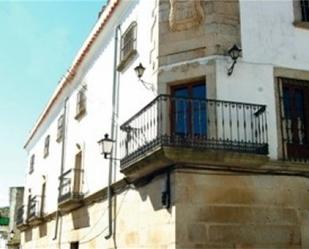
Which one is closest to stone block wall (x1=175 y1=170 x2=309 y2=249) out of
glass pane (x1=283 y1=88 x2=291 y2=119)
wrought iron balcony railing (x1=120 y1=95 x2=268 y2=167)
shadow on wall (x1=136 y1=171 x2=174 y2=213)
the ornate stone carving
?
shadow on wall (x1=136 y1=171 x2=174 y2=213)

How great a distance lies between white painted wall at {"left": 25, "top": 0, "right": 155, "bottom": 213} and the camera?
408 inches

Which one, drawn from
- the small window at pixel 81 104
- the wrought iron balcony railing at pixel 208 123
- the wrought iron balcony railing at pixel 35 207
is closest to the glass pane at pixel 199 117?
the wrought iron balcony railing at pixel 208 123

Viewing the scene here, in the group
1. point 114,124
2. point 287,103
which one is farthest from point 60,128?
point 287,103

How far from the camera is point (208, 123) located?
27.8ft

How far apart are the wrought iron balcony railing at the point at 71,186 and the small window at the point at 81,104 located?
1736 mm

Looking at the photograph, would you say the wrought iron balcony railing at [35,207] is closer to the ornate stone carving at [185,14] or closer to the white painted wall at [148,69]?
the white painted wall at [148,69]

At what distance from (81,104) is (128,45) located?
376 centimetres

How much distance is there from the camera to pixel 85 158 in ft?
44.2

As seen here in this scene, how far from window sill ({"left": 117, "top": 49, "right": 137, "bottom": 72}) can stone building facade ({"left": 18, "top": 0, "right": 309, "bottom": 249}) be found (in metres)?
0.06

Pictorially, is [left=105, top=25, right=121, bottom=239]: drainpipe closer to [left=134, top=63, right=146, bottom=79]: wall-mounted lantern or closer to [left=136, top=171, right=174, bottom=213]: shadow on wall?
[left=136, top=171, right=174, bottom=213]: shadow on wall

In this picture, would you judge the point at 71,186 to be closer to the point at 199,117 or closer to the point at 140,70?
the point at 140,70

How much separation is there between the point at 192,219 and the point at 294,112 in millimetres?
3078

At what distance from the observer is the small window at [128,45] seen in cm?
1084

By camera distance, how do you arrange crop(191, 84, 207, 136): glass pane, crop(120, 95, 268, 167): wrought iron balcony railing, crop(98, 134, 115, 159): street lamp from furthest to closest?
crop(98, 134, 115, 159): street lamp < crop(191, 84, 207, 136): glass pane < crop(120, 95, 268, 167): wrought iron balcony railing
